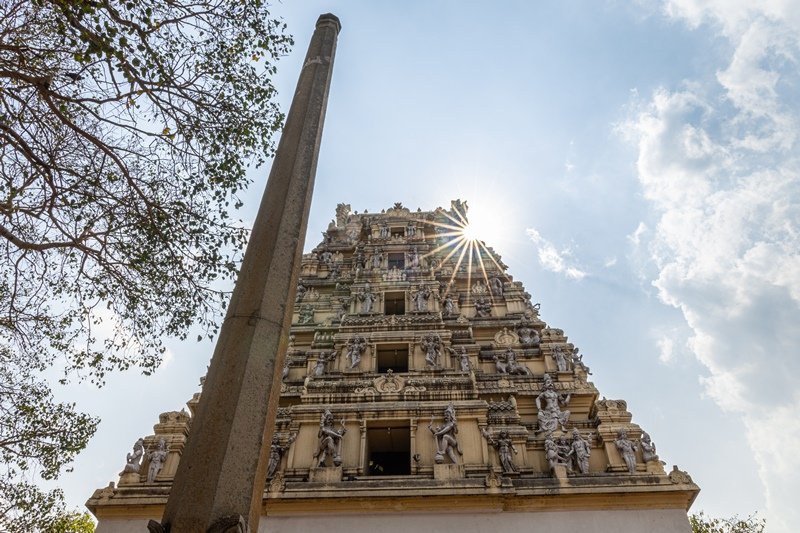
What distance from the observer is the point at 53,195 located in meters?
9.78

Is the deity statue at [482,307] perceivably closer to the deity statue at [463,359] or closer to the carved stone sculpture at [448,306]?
the carved stone sculpture at [448,306]

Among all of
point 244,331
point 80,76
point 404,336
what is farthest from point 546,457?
point 80,76

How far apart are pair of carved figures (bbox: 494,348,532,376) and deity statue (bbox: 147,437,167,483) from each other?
10.5 m

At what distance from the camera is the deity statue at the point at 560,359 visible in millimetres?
18516

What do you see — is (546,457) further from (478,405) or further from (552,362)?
(552,362)

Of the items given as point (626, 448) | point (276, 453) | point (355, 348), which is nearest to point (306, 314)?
point (355, 348)

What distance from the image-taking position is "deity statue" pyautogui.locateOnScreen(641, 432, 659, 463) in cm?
1482

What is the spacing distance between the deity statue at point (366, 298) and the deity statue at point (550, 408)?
6.98 metres

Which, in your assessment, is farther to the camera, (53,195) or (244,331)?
(53,195)

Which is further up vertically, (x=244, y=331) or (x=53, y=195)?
(x=53, y=195)

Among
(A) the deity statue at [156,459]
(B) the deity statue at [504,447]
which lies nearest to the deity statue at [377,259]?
(B) the deity statue at [504,447]

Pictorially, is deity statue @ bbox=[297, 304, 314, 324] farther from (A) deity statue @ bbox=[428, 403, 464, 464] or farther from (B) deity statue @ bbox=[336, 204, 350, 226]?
(B) deity statue @ bbox=[336, 204, 350, 226]

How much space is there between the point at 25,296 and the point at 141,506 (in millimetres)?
6291

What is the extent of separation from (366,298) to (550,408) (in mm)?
8052
